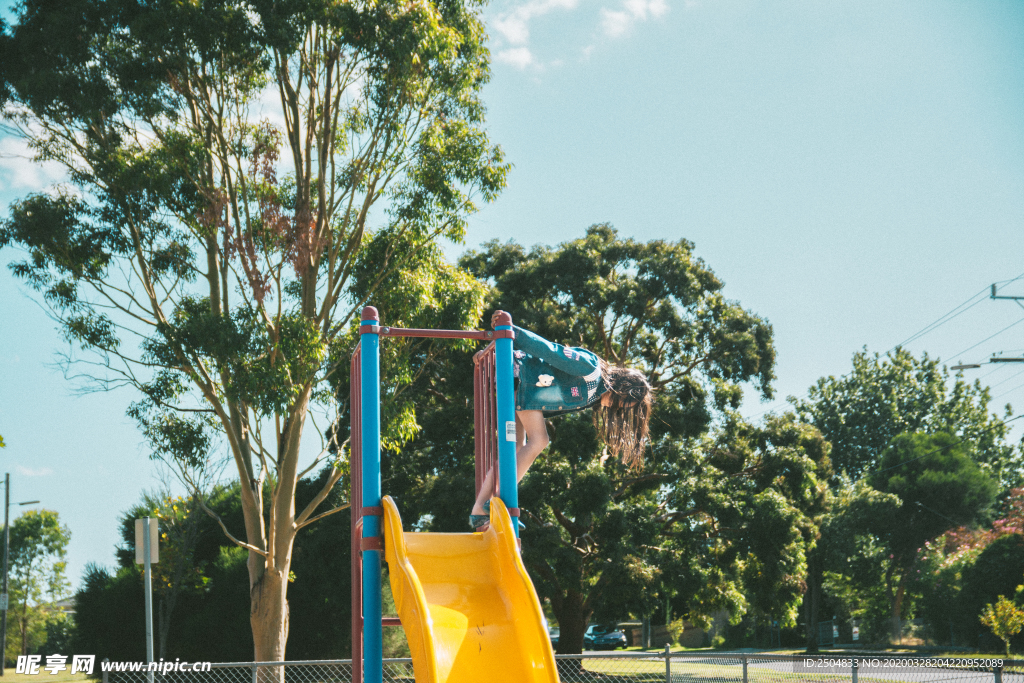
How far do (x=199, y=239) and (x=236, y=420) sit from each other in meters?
2.86

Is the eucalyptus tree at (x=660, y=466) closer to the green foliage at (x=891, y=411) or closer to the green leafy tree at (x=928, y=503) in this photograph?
the green leafy tree at (x=928, y=503)

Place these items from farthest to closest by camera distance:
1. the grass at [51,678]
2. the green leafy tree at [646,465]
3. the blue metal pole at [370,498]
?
the grass at [51,678] < the green leafy tree at [646,465] < the blue metal pole at [370,498]

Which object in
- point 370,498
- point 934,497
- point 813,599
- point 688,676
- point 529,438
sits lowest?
point 813,599

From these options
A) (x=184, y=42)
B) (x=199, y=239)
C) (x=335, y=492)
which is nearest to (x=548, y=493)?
(x=335, y=492)

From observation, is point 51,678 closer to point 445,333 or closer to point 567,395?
point 445,333

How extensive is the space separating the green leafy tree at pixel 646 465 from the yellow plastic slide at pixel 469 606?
10489 mm

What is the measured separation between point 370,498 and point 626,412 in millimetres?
1900

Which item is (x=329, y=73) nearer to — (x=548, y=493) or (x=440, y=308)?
(x=440, y=308)

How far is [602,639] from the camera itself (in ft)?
108

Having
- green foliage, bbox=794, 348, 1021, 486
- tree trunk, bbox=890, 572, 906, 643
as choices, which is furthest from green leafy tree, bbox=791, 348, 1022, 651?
tree trunk, bbox=890, 572, 906, 643

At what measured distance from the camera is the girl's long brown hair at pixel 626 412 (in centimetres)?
530

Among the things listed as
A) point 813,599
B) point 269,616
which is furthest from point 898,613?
point 269,616

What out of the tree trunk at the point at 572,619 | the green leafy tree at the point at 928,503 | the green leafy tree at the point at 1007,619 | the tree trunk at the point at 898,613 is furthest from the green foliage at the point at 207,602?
the tree trunk at the point at 898,613

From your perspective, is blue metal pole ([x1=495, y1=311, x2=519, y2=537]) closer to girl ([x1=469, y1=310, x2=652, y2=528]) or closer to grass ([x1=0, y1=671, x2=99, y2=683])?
girl ([x1=469, y1=310, x2=652, y2=528])
